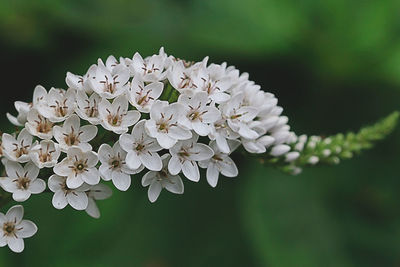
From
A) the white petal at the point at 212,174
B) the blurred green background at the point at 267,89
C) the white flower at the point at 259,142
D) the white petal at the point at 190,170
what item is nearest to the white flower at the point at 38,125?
the white petal at the point at 190,170

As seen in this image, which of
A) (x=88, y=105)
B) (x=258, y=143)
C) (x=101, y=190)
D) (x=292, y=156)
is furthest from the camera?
(x=292, y=156)

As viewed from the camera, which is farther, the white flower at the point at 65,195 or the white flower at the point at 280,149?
the white flower at the point at 280,149

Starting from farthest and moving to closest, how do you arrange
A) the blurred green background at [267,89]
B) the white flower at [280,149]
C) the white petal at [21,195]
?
the blurred green background at [267,89] → the white flower at [280,149] → the white petal at [21,195]

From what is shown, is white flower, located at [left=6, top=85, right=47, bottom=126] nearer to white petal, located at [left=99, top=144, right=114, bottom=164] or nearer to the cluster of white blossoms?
the cluster of white blossoms

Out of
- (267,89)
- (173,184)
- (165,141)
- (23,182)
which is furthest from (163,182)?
(267,89)

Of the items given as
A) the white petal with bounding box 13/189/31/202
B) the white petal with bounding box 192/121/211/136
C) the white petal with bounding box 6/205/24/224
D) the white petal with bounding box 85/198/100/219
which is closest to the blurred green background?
the white petal with bounding box 85/198/100/219

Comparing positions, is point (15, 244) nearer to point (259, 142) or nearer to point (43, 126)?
point (43, 126)

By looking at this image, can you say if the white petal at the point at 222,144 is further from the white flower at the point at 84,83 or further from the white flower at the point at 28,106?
the white flower at the point at 28,106

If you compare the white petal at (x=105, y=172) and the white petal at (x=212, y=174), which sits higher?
the white petal at (x=212, y=174)
